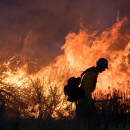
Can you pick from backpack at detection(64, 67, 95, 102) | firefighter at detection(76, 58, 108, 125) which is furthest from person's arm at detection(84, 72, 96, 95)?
backpack at detection(64, 67, 95, 102)

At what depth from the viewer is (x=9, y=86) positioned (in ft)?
34.5

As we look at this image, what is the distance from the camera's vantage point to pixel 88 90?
8070 millimetres

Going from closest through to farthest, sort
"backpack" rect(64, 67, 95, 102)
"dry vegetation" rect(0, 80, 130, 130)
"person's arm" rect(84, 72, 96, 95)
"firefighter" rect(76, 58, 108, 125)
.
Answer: "dry vegetation" rect(0, 80, 130, 130)
"firefighter" rect(76, 58, 108, 125)
"person's arm" rect(84, 72, 96, 95)
"backpack" rect(64, 67, 95, 102)

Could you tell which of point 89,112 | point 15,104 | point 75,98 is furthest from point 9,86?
point 89,112

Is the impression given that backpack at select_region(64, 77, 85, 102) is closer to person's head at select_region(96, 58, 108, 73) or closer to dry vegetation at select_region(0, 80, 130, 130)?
dry vegetation at select_region(0, 80, 130, 130)

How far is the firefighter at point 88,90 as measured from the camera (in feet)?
25.3

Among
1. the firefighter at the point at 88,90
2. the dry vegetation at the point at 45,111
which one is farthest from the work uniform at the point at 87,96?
the dry vegetation at the point at 45,111

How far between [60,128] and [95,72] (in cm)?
222

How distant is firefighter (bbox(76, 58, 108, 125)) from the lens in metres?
7.72

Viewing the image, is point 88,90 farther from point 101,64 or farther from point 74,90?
point 101,64

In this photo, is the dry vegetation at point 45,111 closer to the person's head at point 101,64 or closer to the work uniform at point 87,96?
the work uniform at point 87,96

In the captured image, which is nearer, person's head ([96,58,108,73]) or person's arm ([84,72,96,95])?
person's arm ([84,72,96,95])

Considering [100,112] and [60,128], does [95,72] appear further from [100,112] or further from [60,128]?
[60,128]

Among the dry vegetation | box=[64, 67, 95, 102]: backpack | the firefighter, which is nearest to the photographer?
the dry vegetation
